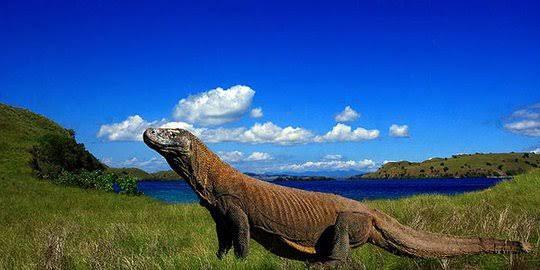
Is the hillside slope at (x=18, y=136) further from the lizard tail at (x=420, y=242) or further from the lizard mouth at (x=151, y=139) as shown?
the lizard tail at (x=420, y=242)

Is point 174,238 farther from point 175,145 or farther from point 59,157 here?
point 59,157

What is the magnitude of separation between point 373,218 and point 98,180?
29.1 meters

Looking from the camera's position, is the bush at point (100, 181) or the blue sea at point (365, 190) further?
the blue sea at point (365, 190)

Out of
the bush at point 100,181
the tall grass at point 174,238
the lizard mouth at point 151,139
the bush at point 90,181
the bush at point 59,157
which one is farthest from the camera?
the bush at point 59,157

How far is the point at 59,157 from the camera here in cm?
3819

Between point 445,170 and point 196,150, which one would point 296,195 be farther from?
point 445,170

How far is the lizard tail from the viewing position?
19.6 ft

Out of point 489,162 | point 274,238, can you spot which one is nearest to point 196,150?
point 274,238

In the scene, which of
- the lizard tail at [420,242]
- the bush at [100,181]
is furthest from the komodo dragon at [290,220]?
the bush at [100,181]

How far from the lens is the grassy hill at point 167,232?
670 centimetres

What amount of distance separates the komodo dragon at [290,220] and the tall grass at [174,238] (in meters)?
0.34

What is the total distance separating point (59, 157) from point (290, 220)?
35911 millimetres

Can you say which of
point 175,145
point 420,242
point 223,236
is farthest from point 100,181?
point 420,242

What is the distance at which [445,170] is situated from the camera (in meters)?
198
